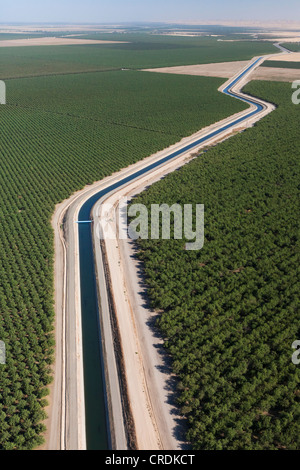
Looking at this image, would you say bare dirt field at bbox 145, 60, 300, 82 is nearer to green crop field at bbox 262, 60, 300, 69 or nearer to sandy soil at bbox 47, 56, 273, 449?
green crop field at bbox 262, 60, 300, 69

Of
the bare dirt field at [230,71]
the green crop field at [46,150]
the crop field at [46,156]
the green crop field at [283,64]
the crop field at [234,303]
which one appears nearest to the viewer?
the crop field at [234,303]

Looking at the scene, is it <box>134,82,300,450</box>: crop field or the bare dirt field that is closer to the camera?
<box>134,82,300,450</box>: crop field

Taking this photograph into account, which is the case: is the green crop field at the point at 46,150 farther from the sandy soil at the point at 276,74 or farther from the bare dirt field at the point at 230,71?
the sandy soil at the point at 276,74

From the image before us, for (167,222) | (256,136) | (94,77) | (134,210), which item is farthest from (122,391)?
(94,77)

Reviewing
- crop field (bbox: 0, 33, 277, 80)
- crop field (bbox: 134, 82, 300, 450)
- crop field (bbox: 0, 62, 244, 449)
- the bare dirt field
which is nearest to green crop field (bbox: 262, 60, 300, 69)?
the bare dirt field

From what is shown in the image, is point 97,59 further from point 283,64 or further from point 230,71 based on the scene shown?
point 283,64

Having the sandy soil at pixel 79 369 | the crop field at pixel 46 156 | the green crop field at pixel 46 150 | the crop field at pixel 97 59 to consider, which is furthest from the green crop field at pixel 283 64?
the sandy soil at pixel 79 369

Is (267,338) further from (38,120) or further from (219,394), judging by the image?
(38,120)
